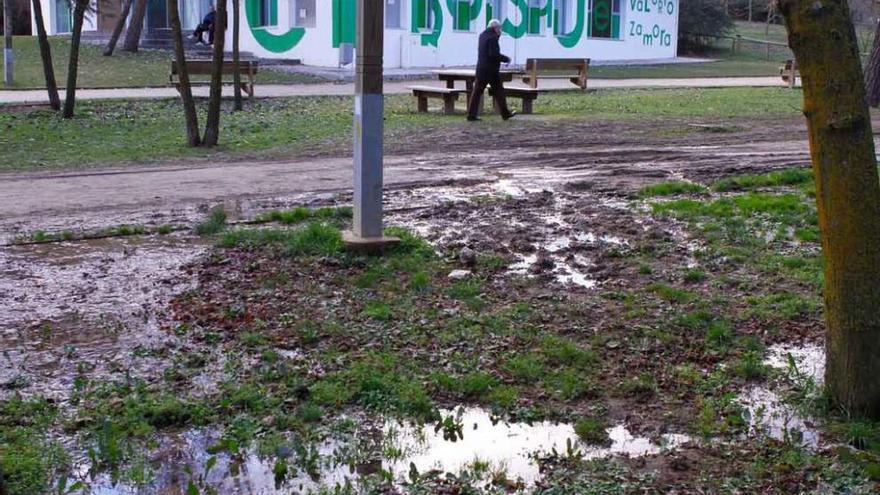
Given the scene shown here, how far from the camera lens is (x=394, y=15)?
39531mm

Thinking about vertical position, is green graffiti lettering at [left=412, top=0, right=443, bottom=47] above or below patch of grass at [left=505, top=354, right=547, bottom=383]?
above

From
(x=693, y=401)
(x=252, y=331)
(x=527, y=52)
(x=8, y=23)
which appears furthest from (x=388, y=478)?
(x=527, y=52)

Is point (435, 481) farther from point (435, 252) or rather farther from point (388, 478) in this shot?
point (435, 252)

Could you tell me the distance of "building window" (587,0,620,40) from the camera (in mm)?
48531

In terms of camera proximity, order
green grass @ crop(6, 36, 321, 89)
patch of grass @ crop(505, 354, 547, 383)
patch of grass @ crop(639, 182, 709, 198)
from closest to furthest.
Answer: patch of grass @ crop(505, 354, 547, 383)
patch of grass @ crop(639, 182, 709, 198)
green grass @ crop(6, 36, 321, 89)

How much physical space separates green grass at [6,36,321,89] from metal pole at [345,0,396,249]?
21846 millimetres

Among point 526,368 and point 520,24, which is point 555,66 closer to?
point 520,24

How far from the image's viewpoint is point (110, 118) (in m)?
20.5

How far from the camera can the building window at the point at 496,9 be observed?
42812mm

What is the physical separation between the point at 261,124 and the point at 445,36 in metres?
22.6

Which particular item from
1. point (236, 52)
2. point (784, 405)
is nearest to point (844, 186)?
point (784, 405)

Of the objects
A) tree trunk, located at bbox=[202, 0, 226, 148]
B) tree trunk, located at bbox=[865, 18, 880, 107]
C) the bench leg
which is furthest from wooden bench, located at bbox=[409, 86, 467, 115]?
tree trunk, located at bbox=[865, 18, 880, 107]

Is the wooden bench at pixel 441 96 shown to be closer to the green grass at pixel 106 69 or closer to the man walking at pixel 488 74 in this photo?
the man walking at pixel 488 74

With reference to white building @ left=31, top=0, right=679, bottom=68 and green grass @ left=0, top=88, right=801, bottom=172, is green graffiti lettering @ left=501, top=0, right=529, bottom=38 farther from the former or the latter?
green grass @ left=0, top=88, right=801, bottom=172
